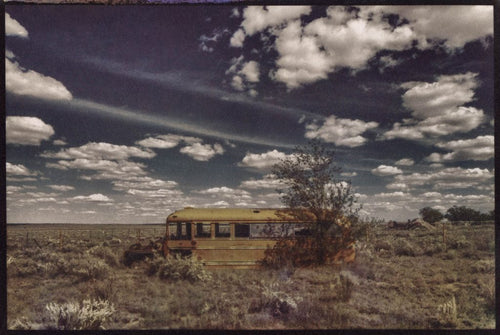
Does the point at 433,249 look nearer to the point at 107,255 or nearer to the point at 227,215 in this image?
the point at 227,215

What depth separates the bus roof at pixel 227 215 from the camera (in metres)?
9.56

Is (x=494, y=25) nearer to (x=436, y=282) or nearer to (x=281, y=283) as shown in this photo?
(x=436, y=282)

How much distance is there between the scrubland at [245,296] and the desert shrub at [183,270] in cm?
3

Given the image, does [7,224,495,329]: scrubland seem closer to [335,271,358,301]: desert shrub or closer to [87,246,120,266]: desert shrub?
[335,271,358,301]: desert shrub

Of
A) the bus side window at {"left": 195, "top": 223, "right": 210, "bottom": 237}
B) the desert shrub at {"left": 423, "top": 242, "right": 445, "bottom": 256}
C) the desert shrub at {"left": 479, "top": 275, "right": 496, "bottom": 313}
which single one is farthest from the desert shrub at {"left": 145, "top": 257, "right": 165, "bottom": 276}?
the desert shrub at {"left": 423, "top": 242, "right": 445, "bottom": 256}

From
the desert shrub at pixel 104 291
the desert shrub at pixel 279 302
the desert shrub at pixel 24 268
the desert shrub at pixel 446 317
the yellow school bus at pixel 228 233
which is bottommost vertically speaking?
the desert shrub at pixel 446 317

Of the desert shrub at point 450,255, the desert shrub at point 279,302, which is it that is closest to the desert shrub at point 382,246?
the desert shrub at point 450,255

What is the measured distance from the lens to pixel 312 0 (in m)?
6.72

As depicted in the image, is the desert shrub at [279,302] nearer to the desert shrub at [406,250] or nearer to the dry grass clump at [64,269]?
the dry grass clump at [64,269]

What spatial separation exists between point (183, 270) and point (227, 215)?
2.02m

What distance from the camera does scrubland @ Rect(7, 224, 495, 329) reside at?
674 cm

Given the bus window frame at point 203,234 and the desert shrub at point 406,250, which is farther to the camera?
the desert shrub at point 406,250
